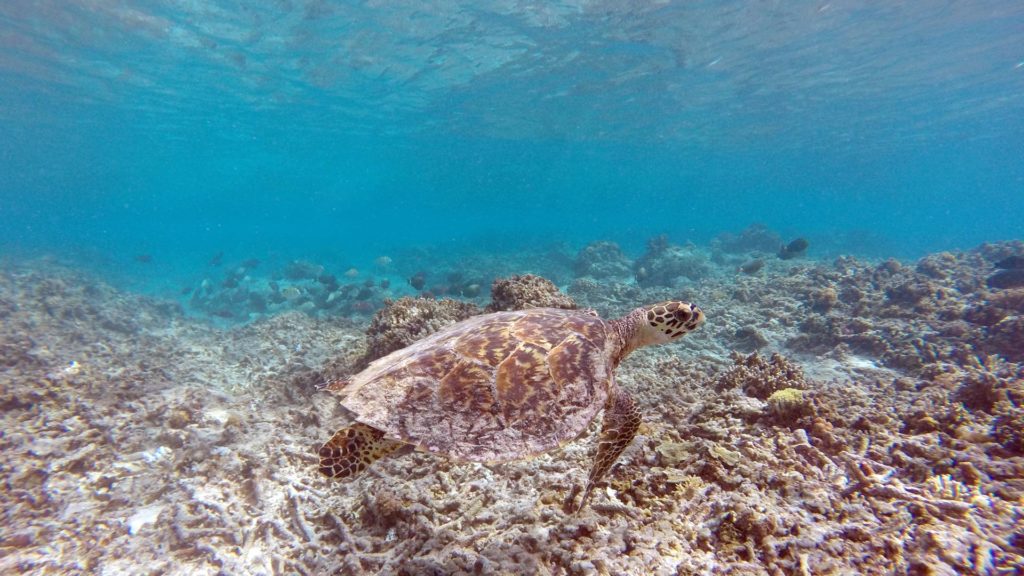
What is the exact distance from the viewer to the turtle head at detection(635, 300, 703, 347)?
3998mm

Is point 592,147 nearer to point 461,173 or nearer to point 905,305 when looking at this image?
point 461,173

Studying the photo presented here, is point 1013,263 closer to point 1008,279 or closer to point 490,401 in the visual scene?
point 1008,279

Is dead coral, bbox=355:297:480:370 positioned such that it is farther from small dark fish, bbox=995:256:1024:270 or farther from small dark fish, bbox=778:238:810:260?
small dark fish, bbox=995:256:1024:270

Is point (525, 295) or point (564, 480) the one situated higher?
point (525, 295)

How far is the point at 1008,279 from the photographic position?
9969mm

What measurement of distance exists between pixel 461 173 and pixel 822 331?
75.3 metres

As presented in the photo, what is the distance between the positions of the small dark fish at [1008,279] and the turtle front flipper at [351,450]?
14587mm

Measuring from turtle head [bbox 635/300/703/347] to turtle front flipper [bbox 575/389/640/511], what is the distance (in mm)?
974

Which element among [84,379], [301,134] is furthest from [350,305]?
[301,134]

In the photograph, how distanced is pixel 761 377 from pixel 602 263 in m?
17.3

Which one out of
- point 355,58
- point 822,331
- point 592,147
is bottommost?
point 822,331

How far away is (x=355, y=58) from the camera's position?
23.2m

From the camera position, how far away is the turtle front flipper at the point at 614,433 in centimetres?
296

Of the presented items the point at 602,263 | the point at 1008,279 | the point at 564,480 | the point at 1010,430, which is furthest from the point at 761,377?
the point at 602,263
